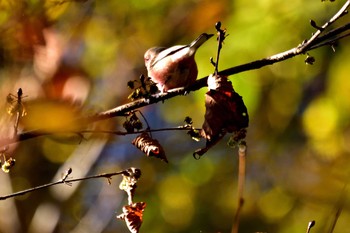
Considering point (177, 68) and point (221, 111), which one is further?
point (177, 68)

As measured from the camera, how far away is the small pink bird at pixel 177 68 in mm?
1455

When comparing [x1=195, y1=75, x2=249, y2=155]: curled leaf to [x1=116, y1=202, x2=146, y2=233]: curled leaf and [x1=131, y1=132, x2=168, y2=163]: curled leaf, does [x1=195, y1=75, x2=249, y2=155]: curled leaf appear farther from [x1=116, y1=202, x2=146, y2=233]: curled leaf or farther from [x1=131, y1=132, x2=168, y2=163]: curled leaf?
[x1=116, y1=202, x2=146, y2=233]: curled leaf

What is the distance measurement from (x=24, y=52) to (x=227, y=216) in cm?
212

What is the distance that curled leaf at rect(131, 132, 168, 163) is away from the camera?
1442 millimetres

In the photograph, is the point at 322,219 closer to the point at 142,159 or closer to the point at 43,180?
the point at 142,159

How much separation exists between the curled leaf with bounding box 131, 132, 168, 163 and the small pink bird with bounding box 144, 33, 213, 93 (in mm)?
127

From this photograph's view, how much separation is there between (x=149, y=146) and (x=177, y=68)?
200mm

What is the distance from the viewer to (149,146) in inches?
57.6

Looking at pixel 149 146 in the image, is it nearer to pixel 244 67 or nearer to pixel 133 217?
pixel 133 217

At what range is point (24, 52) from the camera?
8.49 ft

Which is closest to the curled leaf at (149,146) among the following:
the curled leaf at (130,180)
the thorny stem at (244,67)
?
the curled leaf at (130,180)

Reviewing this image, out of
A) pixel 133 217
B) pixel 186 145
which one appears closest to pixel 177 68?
pixel 133 217

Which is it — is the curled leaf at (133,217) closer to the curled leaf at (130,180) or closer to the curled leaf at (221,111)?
the curled leaf at (130,180)

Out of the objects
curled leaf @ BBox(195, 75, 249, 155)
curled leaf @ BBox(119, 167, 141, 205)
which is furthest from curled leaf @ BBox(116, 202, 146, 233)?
curled leaf @ BBox(195, 75, 249, 155)
